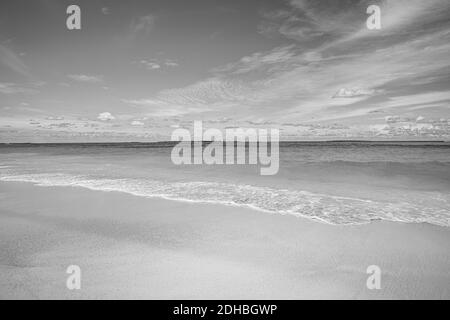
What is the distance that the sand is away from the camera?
306cm

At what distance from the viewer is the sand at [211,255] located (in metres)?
3.06

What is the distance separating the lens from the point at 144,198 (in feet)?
24.6

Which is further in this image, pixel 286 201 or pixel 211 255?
pixel 286 201

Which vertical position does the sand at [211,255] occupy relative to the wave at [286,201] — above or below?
below

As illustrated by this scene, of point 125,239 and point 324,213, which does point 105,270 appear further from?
point 324,213

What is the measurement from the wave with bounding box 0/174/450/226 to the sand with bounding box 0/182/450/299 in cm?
53

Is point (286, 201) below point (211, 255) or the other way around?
the other way around

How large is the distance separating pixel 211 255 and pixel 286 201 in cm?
379

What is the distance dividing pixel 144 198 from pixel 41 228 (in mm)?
2787

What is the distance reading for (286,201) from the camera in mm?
7160

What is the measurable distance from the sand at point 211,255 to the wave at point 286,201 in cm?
53

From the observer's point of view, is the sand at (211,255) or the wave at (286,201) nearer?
the sand at (211,255)

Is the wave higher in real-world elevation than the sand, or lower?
higher
